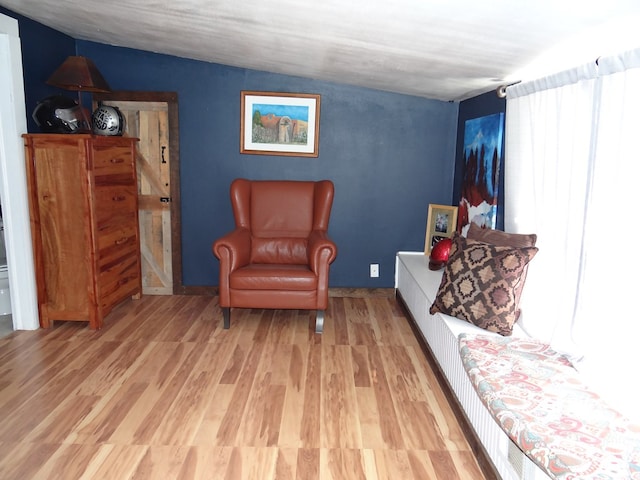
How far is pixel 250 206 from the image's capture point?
3.97m

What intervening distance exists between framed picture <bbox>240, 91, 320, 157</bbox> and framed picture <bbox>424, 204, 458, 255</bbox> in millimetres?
1171

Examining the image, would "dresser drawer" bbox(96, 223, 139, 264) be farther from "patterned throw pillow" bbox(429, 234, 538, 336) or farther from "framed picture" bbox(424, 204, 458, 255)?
"framed picture" bbox(424, 204, 458, 255)

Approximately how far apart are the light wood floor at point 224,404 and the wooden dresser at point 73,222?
0.22 metres

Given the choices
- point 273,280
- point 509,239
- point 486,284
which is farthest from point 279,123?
point 486,284

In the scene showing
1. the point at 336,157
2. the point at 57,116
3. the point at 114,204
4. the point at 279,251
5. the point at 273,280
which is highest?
the point at 57,116

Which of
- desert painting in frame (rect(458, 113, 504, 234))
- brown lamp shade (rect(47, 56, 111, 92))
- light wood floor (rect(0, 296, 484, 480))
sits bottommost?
light wood floor (rect(0, 296, 484, 480))

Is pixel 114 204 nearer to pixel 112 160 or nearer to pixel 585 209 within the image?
pixel 112 160

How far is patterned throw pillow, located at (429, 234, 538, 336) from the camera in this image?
7.59 ft

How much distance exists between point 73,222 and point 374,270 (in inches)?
99.6

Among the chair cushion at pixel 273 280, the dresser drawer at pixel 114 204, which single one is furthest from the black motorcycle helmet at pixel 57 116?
the chair cushion at pixel 273 280

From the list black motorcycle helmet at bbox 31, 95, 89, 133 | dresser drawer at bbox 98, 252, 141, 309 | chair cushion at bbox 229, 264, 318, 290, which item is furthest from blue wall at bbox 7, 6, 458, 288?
chair cushion at bbox 229, 264, 318, 290

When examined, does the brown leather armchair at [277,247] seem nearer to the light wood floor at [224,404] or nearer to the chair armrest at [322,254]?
the chair armrest at [322,254]

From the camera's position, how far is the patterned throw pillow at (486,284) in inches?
91.1

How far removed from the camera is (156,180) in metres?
4.22
